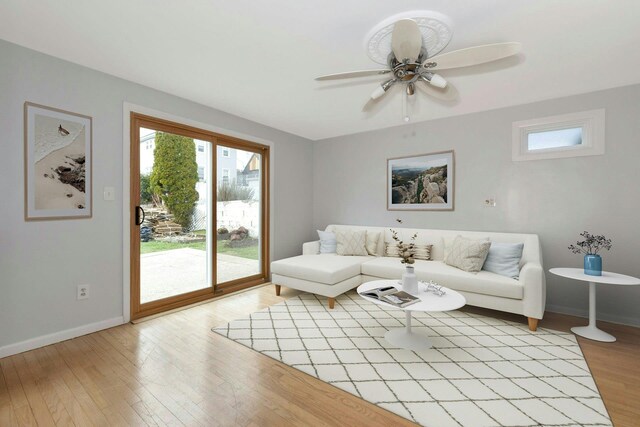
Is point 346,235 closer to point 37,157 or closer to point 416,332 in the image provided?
point 416,332

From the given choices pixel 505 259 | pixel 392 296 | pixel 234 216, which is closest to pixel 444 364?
pixel 392 296

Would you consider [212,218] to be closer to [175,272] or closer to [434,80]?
[175,272]

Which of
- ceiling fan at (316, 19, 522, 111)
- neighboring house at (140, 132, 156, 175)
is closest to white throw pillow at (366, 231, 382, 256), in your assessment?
ceiling fan at (316, 19, 522, 111)

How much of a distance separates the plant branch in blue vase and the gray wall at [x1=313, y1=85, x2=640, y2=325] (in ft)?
0.33

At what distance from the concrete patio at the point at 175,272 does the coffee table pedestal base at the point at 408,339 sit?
95.3 inches

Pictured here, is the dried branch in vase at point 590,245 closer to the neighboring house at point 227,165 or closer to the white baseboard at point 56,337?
the neighboring house at point 227,165

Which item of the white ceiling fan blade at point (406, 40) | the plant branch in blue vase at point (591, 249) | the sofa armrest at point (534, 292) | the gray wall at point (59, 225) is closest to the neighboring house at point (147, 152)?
the gray wall at point (59, 225)

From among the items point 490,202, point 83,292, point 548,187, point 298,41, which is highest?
point 298,41

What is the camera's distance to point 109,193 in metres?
2.74

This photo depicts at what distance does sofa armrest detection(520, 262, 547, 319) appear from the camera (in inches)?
103

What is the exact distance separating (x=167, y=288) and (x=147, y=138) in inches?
68.8

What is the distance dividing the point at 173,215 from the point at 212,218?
1.59ft

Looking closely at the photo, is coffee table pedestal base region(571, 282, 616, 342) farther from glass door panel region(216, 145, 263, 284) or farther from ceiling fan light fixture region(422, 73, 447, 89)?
glass door panel region(216, 145, 263, 284)

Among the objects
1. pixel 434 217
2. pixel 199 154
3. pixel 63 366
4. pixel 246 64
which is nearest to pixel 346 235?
pixel 434 217
